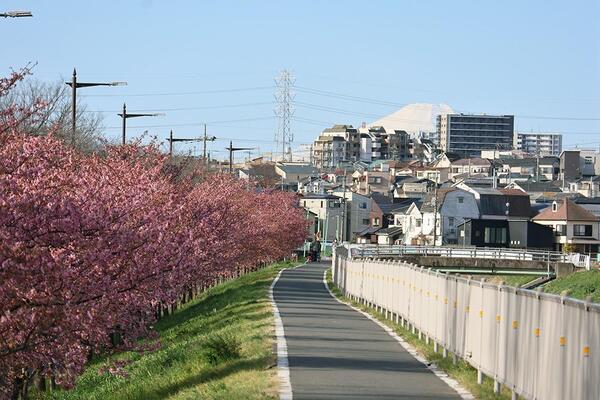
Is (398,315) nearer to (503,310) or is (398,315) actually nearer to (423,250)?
(503,310)

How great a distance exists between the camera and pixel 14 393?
63.0 ft

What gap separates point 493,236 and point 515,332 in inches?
4157

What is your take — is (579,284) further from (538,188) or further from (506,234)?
(538,188)

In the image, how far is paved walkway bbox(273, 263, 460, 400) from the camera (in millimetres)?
17234

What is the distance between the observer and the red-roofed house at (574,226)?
118750 mm

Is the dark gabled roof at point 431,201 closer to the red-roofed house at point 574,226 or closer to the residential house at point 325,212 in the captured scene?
the red-roofed house at point 574,226

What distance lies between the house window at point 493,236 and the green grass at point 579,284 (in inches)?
1393

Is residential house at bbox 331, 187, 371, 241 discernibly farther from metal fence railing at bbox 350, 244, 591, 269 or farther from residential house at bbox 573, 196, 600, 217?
metal fence railing at bbox 350, 244, 591, 269

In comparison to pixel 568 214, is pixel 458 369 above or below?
below

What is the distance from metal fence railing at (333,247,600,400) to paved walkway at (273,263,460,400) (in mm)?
715

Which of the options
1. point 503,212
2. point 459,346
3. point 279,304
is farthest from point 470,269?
point 459,346

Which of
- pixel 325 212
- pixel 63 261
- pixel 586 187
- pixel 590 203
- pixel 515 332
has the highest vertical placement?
pixel 586 187

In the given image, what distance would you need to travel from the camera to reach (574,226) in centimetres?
11944

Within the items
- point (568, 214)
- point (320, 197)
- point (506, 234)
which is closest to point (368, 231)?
point (320, 197)
